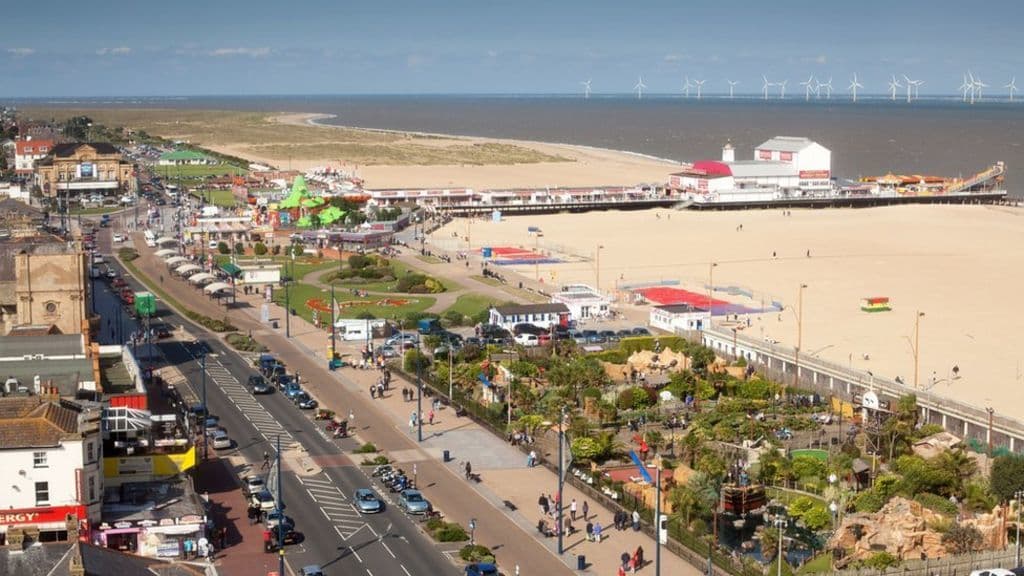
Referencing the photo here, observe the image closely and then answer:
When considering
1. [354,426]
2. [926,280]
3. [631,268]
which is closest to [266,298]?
[631,268]

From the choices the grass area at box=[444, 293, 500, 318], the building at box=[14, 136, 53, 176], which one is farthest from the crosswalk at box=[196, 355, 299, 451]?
the building at box=[14, 136, 53, 176]

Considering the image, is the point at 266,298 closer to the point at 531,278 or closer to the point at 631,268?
the point at 531,278

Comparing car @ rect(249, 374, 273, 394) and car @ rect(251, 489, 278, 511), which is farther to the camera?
car @ rect(249, 374, 273, 394)

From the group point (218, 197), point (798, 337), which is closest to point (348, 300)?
point (798, 337)

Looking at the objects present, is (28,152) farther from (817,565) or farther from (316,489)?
(817,565)

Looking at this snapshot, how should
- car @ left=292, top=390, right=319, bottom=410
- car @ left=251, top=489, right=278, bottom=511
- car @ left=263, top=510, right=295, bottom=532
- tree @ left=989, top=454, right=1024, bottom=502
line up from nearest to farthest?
car @ left=263, top=510, right=295, bottom=532 → tree @ left=989, top=454, right=1024, bottom=502 → car @ left=251, top=489, right=278, bottom=511 → car @ left=292, top=390, right=319, bottom=410

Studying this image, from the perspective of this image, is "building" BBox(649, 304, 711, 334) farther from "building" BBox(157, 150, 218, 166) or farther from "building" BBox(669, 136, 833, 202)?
"building" BBox(157, 150, 218, 166)
